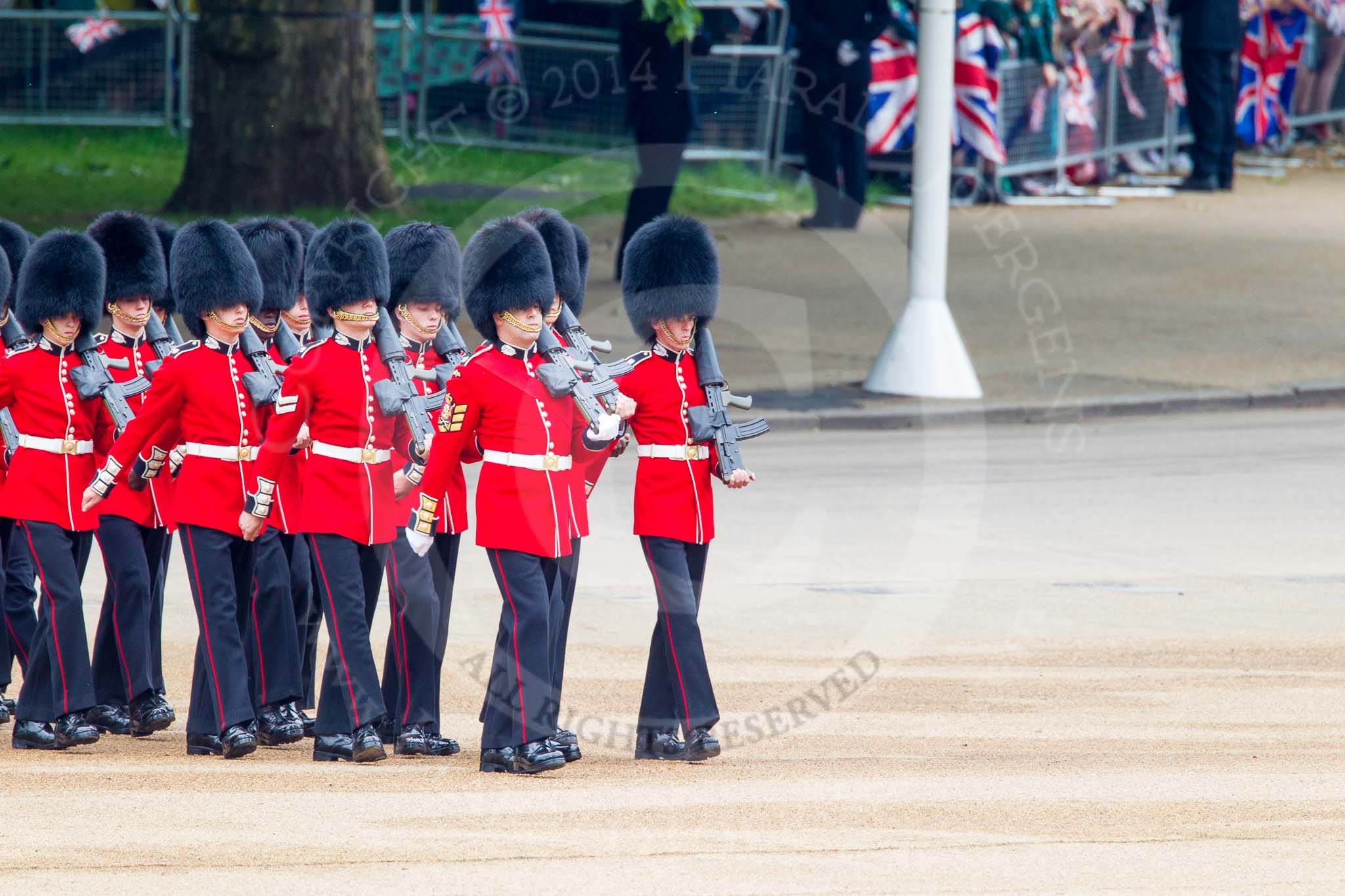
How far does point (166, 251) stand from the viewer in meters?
7.62

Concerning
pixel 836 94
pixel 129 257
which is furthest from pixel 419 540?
pixel 836 94

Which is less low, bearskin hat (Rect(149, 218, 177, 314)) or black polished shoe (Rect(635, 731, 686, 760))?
bearskin hat (Rect(149, 218, 177, 314))

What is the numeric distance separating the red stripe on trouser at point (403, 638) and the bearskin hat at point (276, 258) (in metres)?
1.18

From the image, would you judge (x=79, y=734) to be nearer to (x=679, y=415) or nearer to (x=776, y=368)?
(x=679, y=415)

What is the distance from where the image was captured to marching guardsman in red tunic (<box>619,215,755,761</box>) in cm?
627

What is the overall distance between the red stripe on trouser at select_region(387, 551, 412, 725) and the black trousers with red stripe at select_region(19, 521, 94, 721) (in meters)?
0.98

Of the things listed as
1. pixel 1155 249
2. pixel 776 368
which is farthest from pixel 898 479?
pixel 1155 249

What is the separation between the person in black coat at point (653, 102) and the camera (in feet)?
49.6

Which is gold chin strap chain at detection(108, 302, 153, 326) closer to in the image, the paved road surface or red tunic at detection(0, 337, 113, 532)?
red tunic at detection(0, 337, 113, 532)

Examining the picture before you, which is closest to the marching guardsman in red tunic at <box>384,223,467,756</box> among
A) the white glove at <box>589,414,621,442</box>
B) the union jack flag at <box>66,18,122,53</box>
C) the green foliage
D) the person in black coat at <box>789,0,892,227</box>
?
the white glove at <box>589,414,621,442</box>

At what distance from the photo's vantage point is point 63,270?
21.9ft

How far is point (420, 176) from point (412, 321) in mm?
13183

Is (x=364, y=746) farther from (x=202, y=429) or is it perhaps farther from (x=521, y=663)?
(x=202, y=429)

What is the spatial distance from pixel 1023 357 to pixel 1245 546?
5.14 metres
